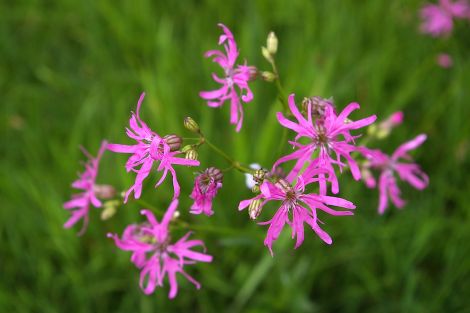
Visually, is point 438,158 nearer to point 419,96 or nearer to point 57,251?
point 419,96

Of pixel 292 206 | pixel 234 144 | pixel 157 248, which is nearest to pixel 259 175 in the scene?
pixel 292 206

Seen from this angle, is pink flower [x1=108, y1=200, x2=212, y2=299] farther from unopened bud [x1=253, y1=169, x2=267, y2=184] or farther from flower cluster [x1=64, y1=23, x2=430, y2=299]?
unopened bud [x1=253, y1=169, x2=267, y2=184]

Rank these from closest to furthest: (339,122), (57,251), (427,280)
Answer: (339,122), (427,280), (57,251)

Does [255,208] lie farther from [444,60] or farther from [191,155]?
[444,60]

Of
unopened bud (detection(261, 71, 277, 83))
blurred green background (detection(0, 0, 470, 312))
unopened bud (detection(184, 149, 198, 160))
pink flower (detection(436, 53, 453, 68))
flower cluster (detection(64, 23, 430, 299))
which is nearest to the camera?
flower cluster (detection(64, 23, 430, 299))

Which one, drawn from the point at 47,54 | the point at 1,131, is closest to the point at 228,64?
the point at 1,131

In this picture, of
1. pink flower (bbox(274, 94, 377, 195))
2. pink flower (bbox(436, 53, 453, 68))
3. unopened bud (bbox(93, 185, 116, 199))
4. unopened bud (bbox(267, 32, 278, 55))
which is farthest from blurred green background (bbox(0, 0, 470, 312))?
unopened bud (bbox(267, 32, 278, 55))

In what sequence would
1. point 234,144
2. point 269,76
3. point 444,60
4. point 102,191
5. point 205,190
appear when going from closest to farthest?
point 205,190, point 269,76, point 102,191, point 234,144, point 444,60
